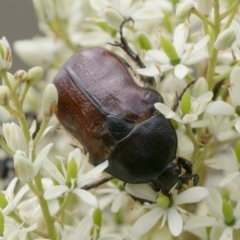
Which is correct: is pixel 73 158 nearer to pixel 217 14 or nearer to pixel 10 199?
pixel 10 199

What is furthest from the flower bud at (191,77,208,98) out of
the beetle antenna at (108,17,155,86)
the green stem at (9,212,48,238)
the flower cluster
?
the green stem at (9,212,48,238)

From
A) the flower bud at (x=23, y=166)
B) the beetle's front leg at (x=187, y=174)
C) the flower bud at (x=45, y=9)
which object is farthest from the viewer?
the flower bud at (x=45, y=9)

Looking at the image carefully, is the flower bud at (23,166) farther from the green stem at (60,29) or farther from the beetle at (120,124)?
the green stem at (60,29)

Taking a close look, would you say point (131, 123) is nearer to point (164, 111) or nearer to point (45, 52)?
point (164, 111)

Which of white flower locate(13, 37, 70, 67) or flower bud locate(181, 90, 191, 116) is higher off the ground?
flower bud locate(181, 90, 191, 116)

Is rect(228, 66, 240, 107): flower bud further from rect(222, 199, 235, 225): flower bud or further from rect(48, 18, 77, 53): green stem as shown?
rect(48, 18, 77, 53): green stem

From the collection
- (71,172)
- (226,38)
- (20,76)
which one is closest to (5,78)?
(20,76)

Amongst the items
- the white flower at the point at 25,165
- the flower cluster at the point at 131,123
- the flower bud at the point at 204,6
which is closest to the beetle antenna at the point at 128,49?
the flower cluster at the point at 131,123
